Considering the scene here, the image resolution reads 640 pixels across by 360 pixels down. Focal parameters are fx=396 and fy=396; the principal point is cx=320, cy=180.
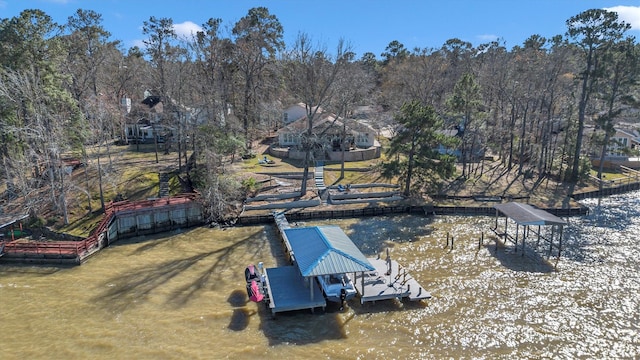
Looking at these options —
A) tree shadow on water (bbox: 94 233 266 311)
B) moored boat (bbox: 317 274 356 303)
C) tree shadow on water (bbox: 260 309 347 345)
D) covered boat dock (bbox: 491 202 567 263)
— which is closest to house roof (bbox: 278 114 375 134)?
covered boat dock (bbox: 491 202 567 263)

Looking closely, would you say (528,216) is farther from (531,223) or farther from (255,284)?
(255,284)

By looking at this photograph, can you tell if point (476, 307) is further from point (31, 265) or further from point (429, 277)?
point (31, 265)

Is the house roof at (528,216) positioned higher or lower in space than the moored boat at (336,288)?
higher

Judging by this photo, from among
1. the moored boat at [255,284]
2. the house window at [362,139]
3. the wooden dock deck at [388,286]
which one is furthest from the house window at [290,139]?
the wooden dock deck at [388,286]

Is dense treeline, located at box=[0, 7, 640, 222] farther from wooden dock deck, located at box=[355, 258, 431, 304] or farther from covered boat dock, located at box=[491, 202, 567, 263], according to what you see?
wooden dock deck, located at box=[355, 258, 431, 304]

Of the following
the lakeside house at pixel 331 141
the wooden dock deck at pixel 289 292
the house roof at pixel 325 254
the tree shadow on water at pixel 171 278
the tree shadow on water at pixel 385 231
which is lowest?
the tree shadow on water at pixel 171 278

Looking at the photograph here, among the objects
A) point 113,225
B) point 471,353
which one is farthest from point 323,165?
point 471,353

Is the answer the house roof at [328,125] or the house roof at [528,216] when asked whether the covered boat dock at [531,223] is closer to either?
the house roof at [528,216]
